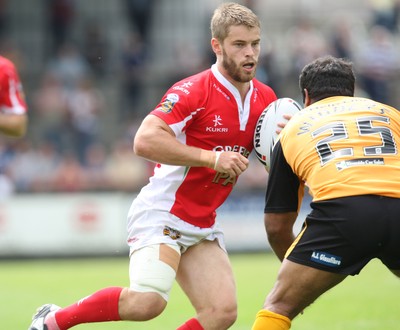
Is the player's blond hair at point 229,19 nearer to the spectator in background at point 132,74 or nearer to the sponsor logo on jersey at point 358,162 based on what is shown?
the sponsor logo on jersey at point 358,162

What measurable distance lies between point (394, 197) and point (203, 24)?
1675cm

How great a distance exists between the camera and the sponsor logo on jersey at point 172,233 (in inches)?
265

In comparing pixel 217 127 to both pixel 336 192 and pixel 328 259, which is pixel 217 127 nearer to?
pixel 336 192

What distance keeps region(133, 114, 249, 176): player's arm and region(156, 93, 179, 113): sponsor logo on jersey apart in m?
0.15

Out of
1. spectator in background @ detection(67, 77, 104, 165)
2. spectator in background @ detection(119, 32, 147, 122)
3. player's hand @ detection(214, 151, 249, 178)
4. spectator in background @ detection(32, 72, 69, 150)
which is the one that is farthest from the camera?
spectator in background @ detection(119, 32, 147, 122)

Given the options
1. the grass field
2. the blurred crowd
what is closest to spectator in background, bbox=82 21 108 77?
the blurred crowd

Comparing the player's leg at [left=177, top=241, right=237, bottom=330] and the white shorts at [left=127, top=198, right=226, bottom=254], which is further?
the white shorts at [left=127, top=198, right=226, bottom=254]

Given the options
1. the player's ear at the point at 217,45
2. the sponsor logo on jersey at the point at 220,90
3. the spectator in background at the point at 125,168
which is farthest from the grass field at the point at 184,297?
the player's ear at the point at 217,45

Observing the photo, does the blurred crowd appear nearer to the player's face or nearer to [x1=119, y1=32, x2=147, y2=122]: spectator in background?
[x1=119, y1=32, x2=147, y2=122]: spectator in background

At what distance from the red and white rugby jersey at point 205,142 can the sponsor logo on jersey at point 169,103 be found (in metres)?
0.08

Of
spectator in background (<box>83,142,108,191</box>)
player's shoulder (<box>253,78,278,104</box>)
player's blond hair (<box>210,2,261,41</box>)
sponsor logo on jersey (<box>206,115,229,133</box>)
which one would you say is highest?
player's blond hair (<box>210,2,261,41</box>)

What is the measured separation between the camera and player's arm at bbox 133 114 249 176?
20.9 feet

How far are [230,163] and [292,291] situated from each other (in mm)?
1004

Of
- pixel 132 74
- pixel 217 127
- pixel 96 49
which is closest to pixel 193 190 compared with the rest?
pixel 217 127
